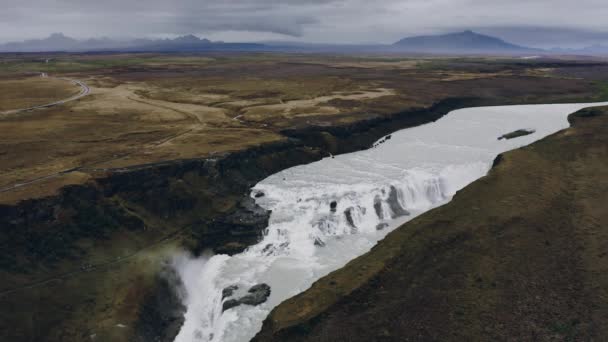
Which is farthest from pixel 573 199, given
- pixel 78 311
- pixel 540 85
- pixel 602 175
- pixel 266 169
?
pixel 540 85

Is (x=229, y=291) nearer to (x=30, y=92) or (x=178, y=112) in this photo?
(x=178, y=112)

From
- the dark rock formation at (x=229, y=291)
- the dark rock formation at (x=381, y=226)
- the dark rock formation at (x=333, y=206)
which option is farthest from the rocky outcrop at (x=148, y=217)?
the dark rock formation at (x=381, y=226)

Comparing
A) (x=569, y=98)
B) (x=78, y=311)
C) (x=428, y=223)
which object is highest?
(x=569, y=98)

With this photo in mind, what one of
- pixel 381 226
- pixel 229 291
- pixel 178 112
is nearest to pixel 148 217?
pixel 229 291

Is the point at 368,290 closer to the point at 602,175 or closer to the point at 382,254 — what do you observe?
the point at 382,254

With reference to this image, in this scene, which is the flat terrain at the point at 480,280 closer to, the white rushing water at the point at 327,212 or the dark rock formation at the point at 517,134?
the white rushing water at the point at 327,212
